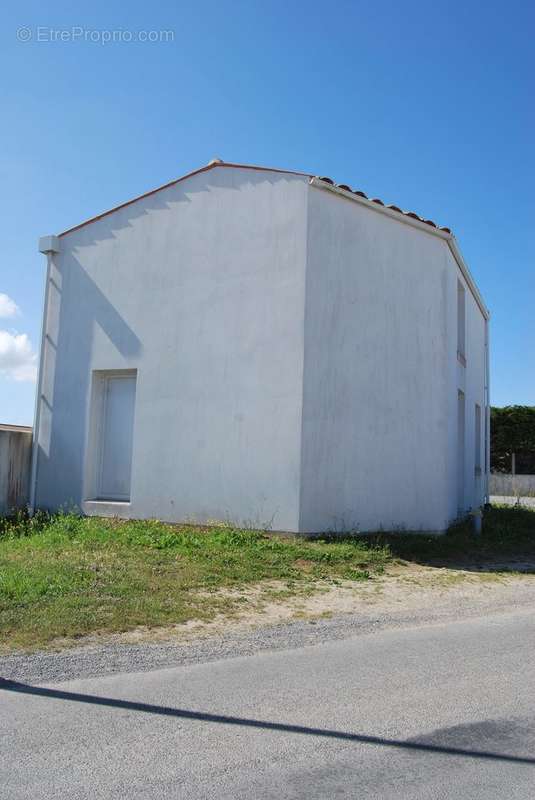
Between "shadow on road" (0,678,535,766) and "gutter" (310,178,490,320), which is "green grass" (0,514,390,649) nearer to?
"shadow on road" (0,678,535,766)

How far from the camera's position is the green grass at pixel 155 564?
6547 mm

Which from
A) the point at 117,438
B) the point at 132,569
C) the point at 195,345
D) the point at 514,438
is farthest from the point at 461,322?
the point at 514,438

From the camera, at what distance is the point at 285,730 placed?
13.4 feet

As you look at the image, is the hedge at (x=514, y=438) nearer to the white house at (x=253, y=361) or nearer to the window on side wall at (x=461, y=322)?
the window on side wall at (x=461, y=322)

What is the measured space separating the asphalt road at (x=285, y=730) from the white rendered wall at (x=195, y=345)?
18.3 ft

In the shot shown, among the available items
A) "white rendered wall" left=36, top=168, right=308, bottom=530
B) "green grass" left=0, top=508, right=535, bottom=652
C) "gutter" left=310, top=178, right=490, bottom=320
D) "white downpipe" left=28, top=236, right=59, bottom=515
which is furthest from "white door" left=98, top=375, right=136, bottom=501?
"gutter" left=310, top=178, right=490, bottom=320

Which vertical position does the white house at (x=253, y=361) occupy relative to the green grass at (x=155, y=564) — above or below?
above

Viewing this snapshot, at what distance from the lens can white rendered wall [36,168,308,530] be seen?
11.2 metres

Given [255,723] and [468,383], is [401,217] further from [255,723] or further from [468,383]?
[255,723]

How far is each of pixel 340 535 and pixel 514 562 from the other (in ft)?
→ 9.59

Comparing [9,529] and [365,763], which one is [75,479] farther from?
[365,763]

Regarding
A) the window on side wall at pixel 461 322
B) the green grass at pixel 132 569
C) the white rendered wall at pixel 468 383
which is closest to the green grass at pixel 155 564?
the green grass at pixel 132 569

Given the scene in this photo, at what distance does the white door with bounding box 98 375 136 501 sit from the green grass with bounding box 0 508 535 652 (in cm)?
78

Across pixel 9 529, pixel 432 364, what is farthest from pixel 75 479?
pixel 432 364
